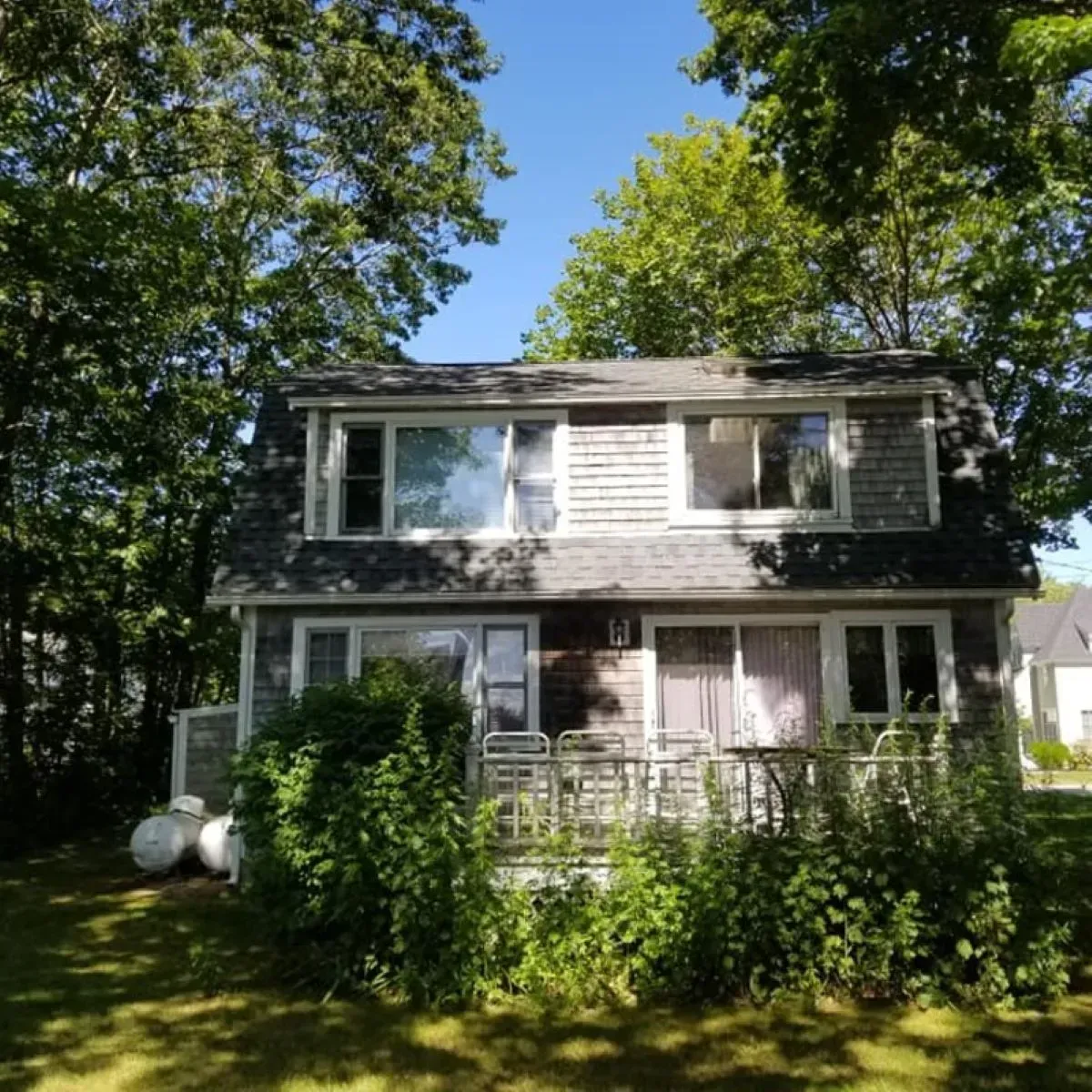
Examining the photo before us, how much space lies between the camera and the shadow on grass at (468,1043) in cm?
493

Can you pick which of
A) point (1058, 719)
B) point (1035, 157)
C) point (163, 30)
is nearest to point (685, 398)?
point (1035, 157)

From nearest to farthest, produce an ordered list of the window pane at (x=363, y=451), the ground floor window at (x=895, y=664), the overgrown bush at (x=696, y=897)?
the overgrown bush at (x=696, y=897) < the ground floor window at (x=895, y=664) < the window pane at (x=363, y=451)

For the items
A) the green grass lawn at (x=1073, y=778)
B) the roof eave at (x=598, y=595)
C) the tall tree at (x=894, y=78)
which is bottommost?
the green grass lawn at (x=1073, y=778)

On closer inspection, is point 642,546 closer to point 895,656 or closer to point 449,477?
point 449,477

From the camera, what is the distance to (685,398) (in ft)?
37.0

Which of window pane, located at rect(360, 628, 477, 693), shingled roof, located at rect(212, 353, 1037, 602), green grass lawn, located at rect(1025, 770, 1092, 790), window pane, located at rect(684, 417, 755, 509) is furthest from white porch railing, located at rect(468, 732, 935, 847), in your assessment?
green grass lawn, located at rect(1025, 770, 1092, 790)

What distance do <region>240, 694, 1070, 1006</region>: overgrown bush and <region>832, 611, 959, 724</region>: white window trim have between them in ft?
11.8

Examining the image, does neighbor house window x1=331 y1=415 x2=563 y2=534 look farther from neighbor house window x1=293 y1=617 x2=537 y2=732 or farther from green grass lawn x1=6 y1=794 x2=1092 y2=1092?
green grass lawn x1=6 y1=794 x2=1092 y2=1092

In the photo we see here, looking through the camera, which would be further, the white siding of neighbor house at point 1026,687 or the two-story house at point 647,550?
the white siding of neighbor house at point 1026,687

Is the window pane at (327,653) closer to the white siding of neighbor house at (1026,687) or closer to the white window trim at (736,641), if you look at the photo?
the white window trim at (736,641)

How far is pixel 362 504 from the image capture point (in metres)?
11.4

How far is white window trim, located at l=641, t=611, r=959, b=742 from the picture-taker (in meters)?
10.1

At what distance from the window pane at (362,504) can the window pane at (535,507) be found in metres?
1.60

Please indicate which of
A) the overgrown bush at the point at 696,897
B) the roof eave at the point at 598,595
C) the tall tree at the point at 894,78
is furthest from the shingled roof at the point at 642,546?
the overgrown bush at the point at 696,897
